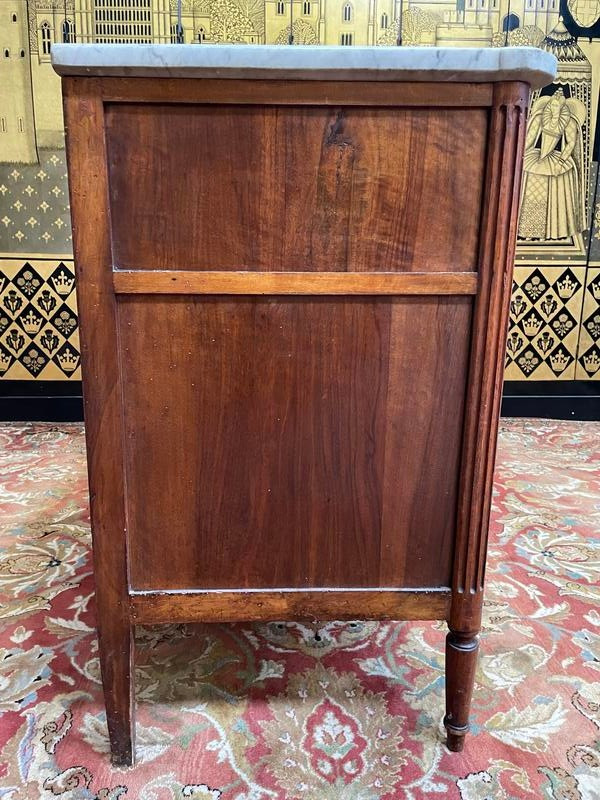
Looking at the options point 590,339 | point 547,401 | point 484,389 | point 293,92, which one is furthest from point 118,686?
point 590,339

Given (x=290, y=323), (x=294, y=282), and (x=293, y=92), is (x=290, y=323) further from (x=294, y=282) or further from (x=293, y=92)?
(x=293, y=92)

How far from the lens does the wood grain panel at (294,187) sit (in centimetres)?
81

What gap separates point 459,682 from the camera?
1014 mm

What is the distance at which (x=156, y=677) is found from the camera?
1215 millimetres

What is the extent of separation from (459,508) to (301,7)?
261 cm

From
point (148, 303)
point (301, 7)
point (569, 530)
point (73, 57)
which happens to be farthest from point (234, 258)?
point (301, 7)

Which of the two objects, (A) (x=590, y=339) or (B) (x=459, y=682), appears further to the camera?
(A) (x=590, y=339)

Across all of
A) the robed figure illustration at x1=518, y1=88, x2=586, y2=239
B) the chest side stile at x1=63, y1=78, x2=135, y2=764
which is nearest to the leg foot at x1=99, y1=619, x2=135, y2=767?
the chest side stile at x1=63, y1=78, x2=135, y2=764

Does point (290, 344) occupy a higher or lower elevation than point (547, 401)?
higher

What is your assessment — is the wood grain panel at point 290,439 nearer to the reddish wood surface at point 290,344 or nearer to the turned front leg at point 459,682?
the reddish wood surface at point 290,344

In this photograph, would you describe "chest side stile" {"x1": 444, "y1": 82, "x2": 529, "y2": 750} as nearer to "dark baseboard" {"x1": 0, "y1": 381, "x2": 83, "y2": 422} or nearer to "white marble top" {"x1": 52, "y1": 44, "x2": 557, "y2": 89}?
"white marble top" {"x1": 52, "y1": 44, "x2": 557, "y2": 89}

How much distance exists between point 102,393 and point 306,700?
66 centimetres

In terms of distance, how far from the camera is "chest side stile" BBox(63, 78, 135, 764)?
801mm

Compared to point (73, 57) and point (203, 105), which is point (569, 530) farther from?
point (73, 57)
